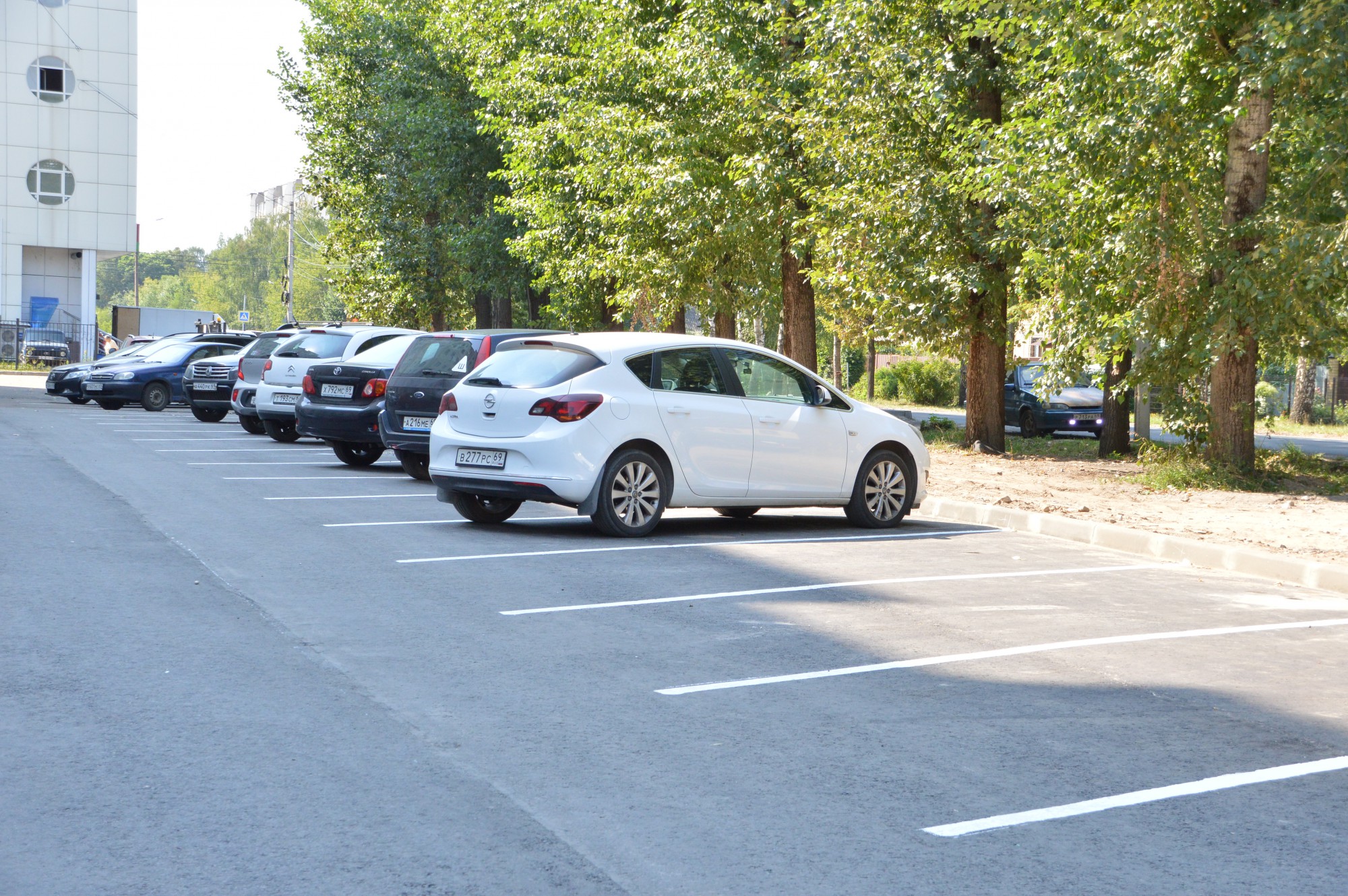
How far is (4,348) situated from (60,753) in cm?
5611

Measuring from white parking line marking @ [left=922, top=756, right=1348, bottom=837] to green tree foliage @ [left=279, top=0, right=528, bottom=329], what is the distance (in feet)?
97.3

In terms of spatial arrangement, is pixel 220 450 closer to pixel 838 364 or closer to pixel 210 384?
pixel 210 384

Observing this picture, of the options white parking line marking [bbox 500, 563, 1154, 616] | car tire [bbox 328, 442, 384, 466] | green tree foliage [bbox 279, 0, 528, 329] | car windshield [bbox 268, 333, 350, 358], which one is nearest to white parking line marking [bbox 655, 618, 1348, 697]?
white parking line marking [bbox 500, 563, 1154, 616]

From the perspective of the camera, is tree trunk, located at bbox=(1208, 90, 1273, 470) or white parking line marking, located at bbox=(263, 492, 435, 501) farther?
tree trunk, located at bbox=(1208, 90, 1273, 470)

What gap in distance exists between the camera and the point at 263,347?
24.0m

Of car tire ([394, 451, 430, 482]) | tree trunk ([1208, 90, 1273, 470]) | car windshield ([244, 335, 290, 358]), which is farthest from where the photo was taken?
car windshield ([244, 335, 290, 358])

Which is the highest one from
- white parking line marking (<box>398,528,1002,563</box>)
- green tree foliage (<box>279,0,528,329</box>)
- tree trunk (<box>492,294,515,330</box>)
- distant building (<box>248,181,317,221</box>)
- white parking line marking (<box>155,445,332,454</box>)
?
distant building (<box>248,181,317,221</box>)

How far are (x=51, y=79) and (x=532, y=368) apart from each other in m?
54.4

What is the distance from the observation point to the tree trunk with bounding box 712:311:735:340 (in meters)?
29.4

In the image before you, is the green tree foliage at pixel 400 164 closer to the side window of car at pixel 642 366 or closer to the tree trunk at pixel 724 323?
the tree trunk at pixel 724 323

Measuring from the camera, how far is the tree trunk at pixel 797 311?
24.6 meters

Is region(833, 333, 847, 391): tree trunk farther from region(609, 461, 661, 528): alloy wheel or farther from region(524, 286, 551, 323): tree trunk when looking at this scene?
region(609, 461, 661, 528): alloy wheel

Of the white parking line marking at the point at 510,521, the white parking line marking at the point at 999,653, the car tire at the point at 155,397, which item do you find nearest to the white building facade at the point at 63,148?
the car tire at the point at 155,397

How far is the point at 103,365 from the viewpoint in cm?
2927
